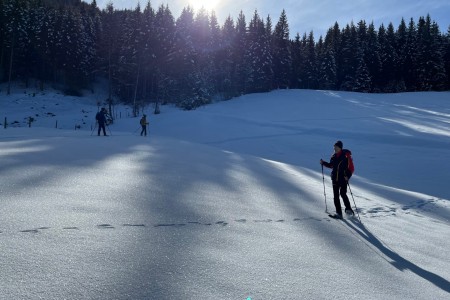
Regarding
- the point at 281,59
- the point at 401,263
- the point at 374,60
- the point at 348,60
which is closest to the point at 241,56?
the point at 281,59

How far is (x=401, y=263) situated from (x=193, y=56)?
54017 millimetres

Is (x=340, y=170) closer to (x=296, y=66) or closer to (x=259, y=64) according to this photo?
(x=259, y=64)

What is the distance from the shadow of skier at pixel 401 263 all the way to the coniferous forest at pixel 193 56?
43.1 metres

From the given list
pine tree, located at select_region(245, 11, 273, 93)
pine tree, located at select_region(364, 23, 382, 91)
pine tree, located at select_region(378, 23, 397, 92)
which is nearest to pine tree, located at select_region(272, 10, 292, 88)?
pine tree, located at select_region(245, 11, 273, 93)

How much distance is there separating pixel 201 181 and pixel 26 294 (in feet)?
20.0

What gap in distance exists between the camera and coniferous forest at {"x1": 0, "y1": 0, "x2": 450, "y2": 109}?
54.3 meters

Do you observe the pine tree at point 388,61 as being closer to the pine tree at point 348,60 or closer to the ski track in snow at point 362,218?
the pine tree at point 348,60

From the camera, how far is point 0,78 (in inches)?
2240

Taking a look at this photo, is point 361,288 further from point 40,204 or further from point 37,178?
point 37,178

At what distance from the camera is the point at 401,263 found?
17.7ft

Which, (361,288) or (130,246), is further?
(130,246)

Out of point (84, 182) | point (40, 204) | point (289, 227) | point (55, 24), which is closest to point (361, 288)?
point (289, 227)

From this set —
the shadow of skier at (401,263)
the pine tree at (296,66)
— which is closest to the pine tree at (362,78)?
the pine tree at (296,66)

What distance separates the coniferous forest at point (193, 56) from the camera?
5434 centimetres
